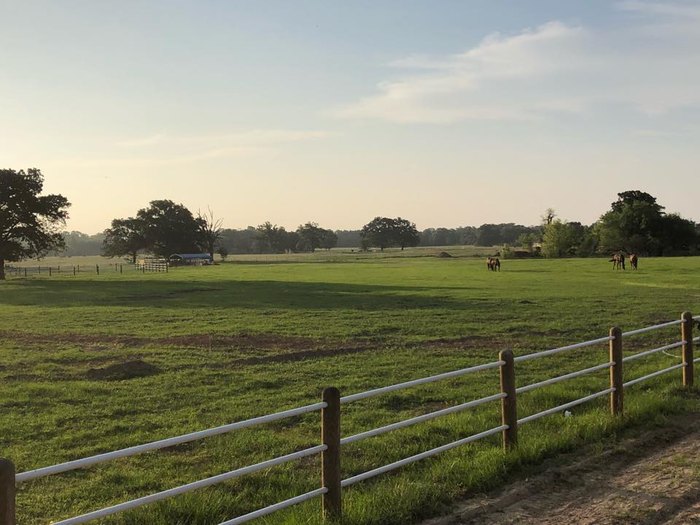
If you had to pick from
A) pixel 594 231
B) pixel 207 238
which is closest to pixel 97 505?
pixel 594 231

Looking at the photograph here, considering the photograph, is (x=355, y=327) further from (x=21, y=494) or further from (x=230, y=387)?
(x=21, y=494)

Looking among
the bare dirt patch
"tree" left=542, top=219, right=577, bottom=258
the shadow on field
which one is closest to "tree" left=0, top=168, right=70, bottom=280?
the shadow on field

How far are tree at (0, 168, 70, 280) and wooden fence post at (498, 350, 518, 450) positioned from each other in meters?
66.5

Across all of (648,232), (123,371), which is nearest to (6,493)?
(123,371)

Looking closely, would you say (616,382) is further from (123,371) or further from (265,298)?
(265,298)

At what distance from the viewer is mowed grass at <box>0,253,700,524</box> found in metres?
Answer: 6.72

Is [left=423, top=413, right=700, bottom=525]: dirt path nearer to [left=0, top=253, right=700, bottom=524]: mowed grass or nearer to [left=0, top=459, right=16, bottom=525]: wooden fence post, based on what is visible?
[left=0, top=253, right=700, bottom=524]: mowed grass

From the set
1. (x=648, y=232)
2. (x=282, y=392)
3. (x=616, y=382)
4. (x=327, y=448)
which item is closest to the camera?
(x=327, y=448)

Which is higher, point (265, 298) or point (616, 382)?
point (616, 382)

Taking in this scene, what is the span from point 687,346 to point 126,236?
13127 centimetres

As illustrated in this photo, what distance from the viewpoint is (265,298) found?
1341 inches

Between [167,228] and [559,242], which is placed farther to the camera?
[167,228]

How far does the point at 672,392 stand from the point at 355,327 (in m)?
12.3

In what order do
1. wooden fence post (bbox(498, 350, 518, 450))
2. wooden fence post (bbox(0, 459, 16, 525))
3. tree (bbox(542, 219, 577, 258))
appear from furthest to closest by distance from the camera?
tree (bbox(542, 219, 577, 258))
wooden fence post (bbox(498, 350, 518, 450))
wooden fence post (bbox(0, 459, 16, 525))
